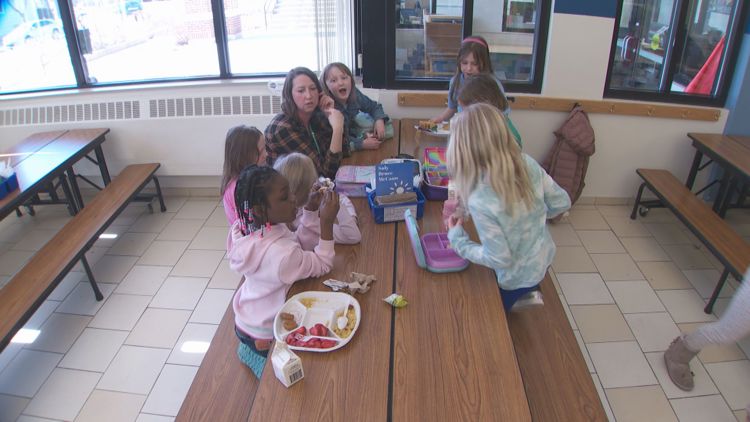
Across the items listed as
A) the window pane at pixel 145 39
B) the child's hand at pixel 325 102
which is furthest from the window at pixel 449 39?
the window pane at pixel 145 39

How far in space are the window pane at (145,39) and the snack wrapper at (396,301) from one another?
3.24 meters

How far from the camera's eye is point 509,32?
3.87 meters

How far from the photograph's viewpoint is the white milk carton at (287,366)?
1.43 metres

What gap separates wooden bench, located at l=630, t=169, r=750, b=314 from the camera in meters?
2.83

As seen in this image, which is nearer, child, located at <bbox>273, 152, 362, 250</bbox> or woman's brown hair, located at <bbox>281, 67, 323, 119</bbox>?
child, located at <bbox>273, 152, 362, 250</bbox>

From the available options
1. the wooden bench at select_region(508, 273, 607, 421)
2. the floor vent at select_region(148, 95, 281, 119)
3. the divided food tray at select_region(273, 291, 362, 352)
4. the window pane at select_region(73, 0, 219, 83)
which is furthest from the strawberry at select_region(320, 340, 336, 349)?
the window pane at select_region(73, 0, 219, 83)

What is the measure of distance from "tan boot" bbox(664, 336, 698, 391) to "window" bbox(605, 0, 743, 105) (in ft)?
6.97

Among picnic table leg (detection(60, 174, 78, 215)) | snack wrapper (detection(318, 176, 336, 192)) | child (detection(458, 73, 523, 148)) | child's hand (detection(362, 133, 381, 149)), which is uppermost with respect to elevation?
child (detection(458, 73, 523, 148))

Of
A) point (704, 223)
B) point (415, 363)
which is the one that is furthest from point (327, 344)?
point (704, 223)

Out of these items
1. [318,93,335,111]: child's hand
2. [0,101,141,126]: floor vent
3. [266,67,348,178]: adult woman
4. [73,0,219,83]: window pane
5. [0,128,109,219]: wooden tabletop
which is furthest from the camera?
[0,101,141,126]: floor vent

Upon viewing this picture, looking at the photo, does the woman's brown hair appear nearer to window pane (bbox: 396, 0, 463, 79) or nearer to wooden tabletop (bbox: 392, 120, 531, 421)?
wooden tabletop (bbox: 392, 120, 531, 421)

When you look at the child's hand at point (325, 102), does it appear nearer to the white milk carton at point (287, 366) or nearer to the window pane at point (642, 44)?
the white milk carton at point (287, 366)

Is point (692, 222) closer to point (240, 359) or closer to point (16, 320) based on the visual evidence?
point (240, 359)

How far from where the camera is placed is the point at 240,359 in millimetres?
2018
